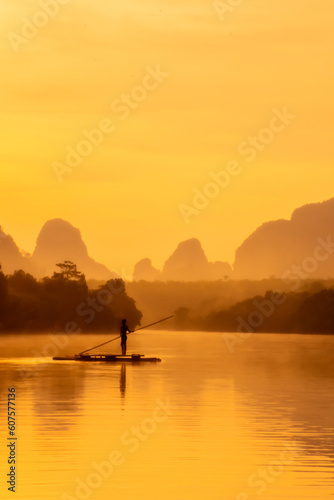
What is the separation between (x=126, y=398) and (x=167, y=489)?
1397cm

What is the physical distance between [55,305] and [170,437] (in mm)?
101533

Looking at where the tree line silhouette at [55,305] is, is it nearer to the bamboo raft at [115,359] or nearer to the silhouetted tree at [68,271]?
the silhouetted tree at [68,271]

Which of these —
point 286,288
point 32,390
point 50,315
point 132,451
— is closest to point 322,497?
point 132,451

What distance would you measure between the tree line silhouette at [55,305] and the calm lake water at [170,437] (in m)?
75.5

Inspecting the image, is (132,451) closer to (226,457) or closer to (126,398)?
(226,457)

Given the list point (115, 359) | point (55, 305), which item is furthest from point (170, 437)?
point (55, 305)

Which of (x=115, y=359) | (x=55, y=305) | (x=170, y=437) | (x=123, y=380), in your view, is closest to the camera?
(x=170, y=437)

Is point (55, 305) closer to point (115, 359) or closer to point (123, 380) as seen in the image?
point (115, 359)

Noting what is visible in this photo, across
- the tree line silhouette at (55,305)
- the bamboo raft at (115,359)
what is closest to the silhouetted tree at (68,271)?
the tree line silhouette at (55,305)

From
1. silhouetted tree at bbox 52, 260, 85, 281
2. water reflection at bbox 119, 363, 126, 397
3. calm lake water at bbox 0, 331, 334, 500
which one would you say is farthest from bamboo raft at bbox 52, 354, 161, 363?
silhouetted tree at bbox 52, 260, 85, 281

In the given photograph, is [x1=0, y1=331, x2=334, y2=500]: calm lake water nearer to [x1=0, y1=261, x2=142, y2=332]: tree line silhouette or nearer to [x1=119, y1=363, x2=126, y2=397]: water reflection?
[x1=119, y1=363, x2=126, y2=397]: water reflection

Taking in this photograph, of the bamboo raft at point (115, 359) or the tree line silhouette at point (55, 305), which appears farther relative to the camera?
the tree line silhouette at point (55, 305)

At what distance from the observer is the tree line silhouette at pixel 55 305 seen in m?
115

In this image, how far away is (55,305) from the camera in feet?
405
